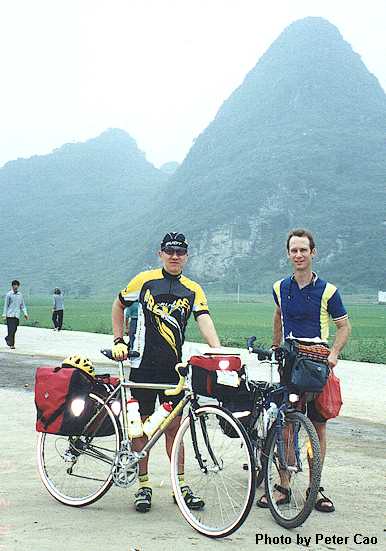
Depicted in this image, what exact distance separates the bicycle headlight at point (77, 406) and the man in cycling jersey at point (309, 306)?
1427 mm

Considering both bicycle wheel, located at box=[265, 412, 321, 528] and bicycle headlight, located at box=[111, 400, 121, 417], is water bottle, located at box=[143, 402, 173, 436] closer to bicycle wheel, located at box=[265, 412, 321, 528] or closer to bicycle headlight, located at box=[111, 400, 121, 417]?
bicycle headlight, located at box=[111, 400, 121, 417]

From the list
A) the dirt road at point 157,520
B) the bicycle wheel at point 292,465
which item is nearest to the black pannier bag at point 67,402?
the dirt road at point 157,520

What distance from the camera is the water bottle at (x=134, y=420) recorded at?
16.5ft

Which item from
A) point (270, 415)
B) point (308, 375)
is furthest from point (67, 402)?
point (308, 375)

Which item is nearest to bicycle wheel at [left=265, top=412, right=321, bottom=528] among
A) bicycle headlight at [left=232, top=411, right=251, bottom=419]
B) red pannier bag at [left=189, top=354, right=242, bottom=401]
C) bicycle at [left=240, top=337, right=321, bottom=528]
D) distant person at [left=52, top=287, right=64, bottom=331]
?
bicycle at [left=240, top=337, right=321, bottom=528]

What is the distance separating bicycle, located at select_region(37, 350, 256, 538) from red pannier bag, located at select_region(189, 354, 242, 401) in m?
0.09

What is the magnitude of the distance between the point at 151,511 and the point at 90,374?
1038 mm

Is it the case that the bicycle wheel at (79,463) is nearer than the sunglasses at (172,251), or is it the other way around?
the bicycle wheel at (79,463)

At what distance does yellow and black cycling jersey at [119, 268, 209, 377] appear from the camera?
5.23 metres

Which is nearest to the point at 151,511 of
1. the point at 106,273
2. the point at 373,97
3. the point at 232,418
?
the point at 232,418

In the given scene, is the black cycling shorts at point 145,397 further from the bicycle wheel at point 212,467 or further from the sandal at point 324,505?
the sandal at point 324,505

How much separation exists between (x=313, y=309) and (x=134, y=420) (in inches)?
58.8

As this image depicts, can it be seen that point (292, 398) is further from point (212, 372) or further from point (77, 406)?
point (77, 406)

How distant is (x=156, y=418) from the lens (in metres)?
4.98
